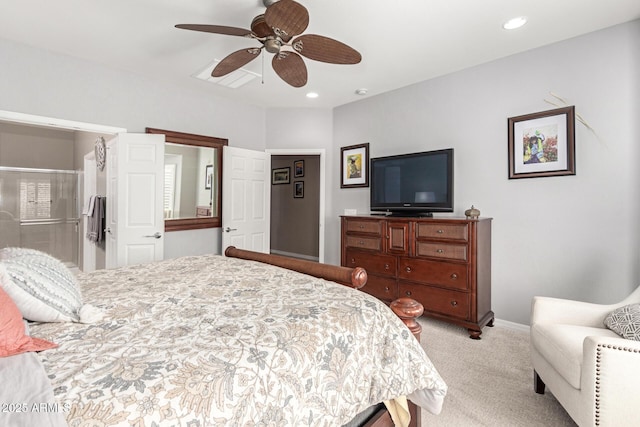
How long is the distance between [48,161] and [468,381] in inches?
283

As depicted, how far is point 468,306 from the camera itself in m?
2.86

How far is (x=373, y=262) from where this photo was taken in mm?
3533

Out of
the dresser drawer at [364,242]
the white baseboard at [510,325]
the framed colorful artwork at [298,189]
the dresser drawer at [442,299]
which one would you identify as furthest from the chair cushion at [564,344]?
the framed colorful artwork at [298,189]

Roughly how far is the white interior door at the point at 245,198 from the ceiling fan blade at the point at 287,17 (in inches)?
94.6

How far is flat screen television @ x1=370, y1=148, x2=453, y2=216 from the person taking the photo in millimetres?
3223

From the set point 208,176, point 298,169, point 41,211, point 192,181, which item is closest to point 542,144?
point 208,176

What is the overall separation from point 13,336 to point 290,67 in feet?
7.14

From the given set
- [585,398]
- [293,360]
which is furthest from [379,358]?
[585,398]

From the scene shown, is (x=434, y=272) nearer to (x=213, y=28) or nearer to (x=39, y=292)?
(x=213, y=28)

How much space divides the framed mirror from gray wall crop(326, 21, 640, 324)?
2.63 meters

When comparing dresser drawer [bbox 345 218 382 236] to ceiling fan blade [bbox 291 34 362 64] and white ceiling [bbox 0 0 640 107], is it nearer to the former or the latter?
white ceiling [bbox 0 0 640 107]

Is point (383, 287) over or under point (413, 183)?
under

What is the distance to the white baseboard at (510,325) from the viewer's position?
301 centimetres

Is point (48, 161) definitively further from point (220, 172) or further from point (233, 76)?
point (233, 76)
